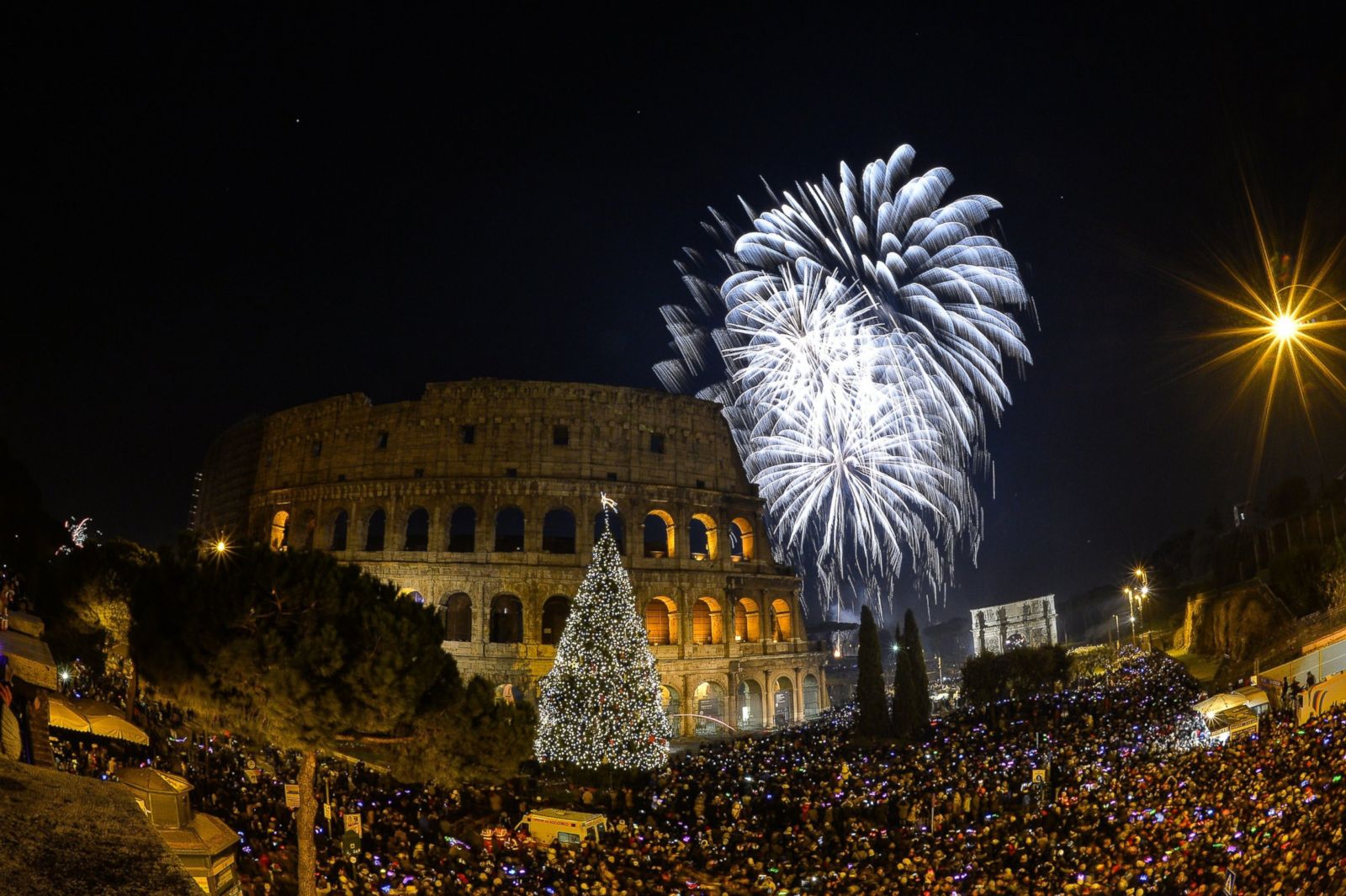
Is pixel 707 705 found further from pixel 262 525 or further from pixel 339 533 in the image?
pixel 262 525

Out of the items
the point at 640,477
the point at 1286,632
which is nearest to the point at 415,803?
the point at 640,477

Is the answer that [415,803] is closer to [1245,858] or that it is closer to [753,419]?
[1245,858]

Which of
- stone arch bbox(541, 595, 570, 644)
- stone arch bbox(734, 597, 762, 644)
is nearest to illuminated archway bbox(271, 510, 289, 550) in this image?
stone arch bbox(541, 595, 570, 644)

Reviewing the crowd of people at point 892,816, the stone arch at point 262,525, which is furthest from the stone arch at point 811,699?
the stone arch at point 262,525

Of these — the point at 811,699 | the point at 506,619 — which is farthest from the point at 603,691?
the point at 811,699

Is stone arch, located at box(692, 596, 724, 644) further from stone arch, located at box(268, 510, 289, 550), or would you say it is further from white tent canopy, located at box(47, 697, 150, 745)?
white tent canopy, located at box(47, 697, 150, 745)
